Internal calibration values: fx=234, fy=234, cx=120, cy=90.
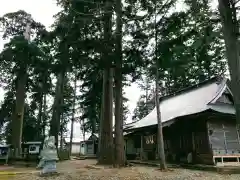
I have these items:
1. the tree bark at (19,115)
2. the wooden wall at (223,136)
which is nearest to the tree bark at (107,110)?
the wooden wall at (223,136)

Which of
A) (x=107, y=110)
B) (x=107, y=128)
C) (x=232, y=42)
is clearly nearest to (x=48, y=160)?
(x=107, y=128)

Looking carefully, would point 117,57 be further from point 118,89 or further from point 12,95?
point 12,95

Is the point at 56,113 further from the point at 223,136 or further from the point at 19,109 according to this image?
the point at 223,136

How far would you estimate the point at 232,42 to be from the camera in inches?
220

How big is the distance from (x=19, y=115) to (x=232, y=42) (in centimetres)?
1730

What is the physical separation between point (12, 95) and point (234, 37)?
2462 centimetres

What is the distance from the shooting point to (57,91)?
2053 centimetres

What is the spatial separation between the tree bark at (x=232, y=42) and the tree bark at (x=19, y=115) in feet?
55.7

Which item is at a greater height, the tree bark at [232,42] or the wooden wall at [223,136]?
the tree bark at [232,42]

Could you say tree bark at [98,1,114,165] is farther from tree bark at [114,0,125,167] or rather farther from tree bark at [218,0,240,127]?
tree bark at [218,0,240,127]

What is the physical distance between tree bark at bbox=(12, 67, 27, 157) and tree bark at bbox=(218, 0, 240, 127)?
1698 centimetres

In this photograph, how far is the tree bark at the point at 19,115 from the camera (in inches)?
715

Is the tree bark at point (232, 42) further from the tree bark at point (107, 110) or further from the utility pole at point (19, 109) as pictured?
the utility pole at point (19, 109)

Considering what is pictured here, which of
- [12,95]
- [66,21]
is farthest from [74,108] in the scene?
[66,21]
